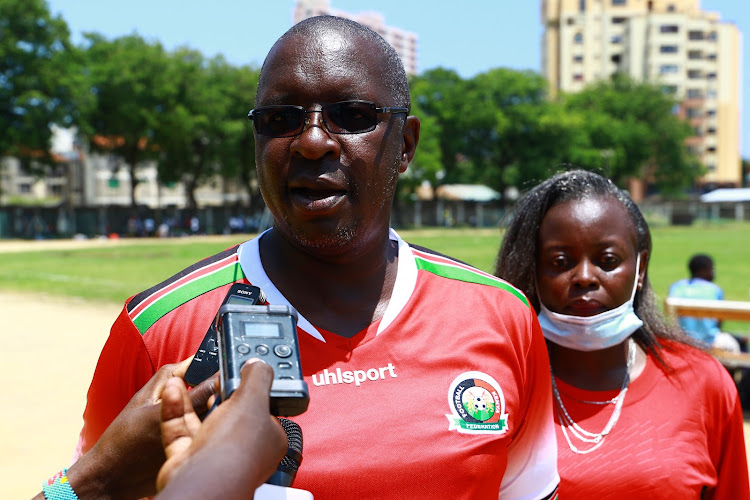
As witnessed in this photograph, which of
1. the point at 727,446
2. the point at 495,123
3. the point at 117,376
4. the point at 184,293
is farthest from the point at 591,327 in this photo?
the point at 495,123

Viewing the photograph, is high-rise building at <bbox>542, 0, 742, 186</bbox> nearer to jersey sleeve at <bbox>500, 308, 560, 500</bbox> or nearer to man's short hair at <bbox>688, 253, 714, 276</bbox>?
man's short hair at <bbox>688, 253, 714, 276</bbox>

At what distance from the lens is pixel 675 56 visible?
308 ft

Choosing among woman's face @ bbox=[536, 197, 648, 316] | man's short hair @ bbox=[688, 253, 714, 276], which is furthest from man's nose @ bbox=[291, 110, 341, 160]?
man's short hair @ bbox=[688, 253, 714, 276]

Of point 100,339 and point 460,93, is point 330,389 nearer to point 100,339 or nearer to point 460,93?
point 100,339

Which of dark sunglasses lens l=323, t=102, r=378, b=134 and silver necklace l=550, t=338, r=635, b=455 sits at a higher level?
dark sunglasses lens l=323, t=102, r=378, b=134

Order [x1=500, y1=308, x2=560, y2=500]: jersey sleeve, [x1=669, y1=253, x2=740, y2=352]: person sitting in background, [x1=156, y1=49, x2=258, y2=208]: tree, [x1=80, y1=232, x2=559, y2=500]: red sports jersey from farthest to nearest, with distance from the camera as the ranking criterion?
[x1=156, y1=49, x2=258, y2=208]: tree < [x1=669, y1=253, x2=740, y2=352]: person sitting in background < [x1=500, y1=308, x2=560, y2=500]: jersey sleeve < [x1=80, y1=232, x2=559, y2=500]: red sports jersey

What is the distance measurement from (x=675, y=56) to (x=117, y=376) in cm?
10187

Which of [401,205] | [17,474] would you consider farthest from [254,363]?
[401,205]

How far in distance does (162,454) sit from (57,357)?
9967 millimetres

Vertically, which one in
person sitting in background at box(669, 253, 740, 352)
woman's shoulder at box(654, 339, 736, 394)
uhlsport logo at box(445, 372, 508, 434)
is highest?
uhlsport logo at box(445, 372, 508, 434)

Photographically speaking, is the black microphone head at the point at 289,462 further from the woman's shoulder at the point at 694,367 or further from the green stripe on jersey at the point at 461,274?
the woman's shoulder at the point at 694,367

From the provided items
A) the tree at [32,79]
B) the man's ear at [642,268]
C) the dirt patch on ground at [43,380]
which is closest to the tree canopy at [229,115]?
the tree at [32,79]

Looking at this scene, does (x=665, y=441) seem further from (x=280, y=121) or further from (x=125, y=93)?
(x=125, y=93)

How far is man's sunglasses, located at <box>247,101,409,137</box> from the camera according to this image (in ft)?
6.80
